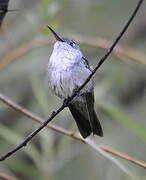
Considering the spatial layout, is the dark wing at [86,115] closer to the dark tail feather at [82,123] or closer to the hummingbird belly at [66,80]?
the dark tail feather at [82,123]

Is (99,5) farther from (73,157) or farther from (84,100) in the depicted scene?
(84,100)

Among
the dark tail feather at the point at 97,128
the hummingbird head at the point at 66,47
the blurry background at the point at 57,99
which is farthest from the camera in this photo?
the blurry background at the point at 57,99

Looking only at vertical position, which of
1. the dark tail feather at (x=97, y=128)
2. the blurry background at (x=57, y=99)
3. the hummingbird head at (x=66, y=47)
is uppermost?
the hummingbird head at (x=66, y=47)

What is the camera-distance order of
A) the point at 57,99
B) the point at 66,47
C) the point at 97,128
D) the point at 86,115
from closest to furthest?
1. the point at 97,128
2. the point at 86,115
3. the point at 66,47
4. the point at 57,99

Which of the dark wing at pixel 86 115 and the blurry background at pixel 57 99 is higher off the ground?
the dark wing at pixel 86 115

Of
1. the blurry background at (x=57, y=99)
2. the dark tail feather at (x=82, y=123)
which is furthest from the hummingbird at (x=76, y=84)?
the blurry background at (x=57, y=99)

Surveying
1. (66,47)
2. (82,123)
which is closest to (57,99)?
(66,47)

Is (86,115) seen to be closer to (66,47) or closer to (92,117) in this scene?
(92,117)

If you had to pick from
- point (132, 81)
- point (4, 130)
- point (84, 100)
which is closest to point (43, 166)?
point (4, 130)
